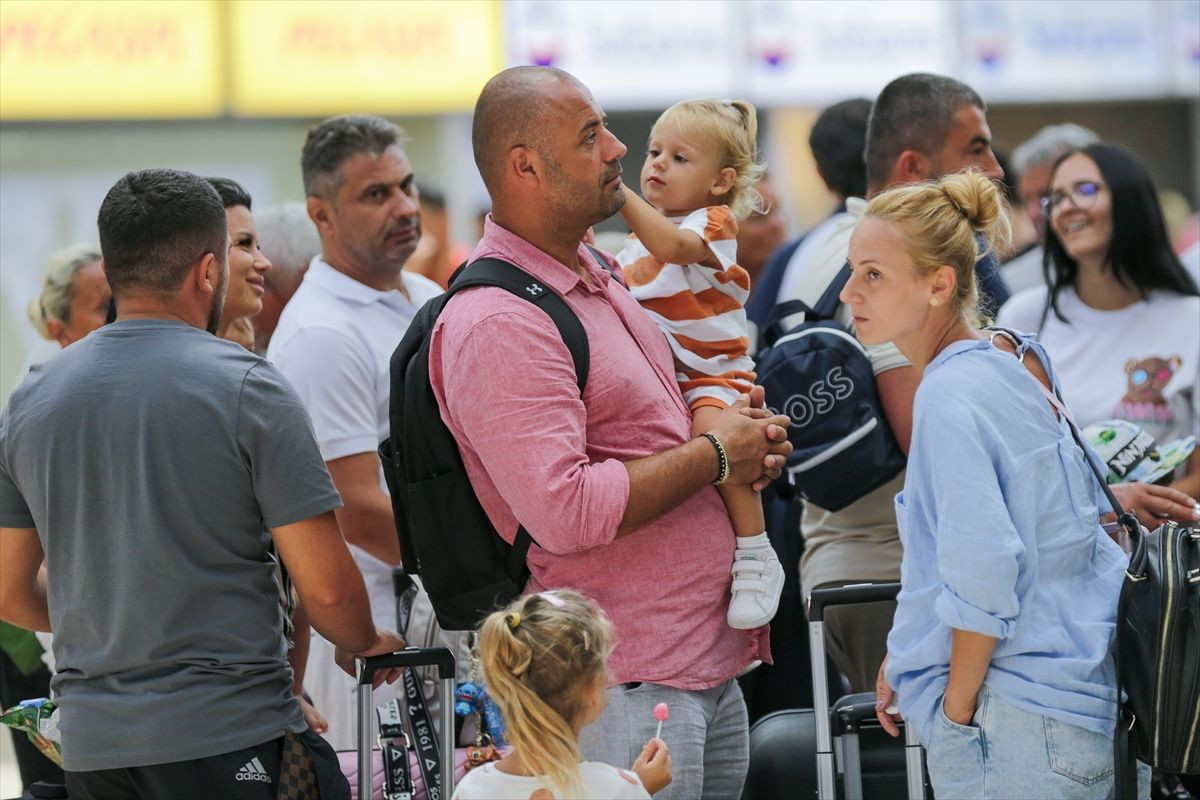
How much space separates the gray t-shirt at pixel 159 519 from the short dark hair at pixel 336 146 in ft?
5.08

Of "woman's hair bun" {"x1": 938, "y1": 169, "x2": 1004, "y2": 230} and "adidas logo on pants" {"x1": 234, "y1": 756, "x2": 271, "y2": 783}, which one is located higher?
"woman's hair bun" {"x1": 938, "y1": 169, "x2": 1004, "y2": 230}

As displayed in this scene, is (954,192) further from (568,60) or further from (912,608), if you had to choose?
(568,60)

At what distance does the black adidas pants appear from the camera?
2.74 m

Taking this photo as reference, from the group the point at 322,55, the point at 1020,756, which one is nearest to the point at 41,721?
the point at 1020,756

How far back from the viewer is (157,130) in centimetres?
820

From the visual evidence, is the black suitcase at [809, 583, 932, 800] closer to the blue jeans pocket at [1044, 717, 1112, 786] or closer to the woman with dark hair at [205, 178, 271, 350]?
the blue jeans pocket at [1044, 717, 1112, 786]

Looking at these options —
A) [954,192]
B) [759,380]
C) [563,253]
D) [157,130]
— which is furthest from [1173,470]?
[157,130]

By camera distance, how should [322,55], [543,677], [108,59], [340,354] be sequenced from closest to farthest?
1. [543,677]
2. [340,354]
3. [108,59]
4. [322,55]

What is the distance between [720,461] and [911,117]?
5.23 ft

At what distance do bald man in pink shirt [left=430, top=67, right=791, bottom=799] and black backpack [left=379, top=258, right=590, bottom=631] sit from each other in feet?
0.10

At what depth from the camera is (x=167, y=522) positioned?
9.13 ft

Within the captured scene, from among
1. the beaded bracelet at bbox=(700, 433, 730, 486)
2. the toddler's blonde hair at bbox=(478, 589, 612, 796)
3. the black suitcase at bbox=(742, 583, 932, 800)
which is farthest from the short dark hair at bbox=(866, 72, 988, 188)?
the toddler's blonde hair at bbox=(478, 589, 612, 796)

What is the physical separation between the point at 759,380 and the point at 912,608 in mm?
946

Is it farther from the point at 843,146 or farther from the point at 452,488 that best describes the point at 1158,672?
the point at 843,146
